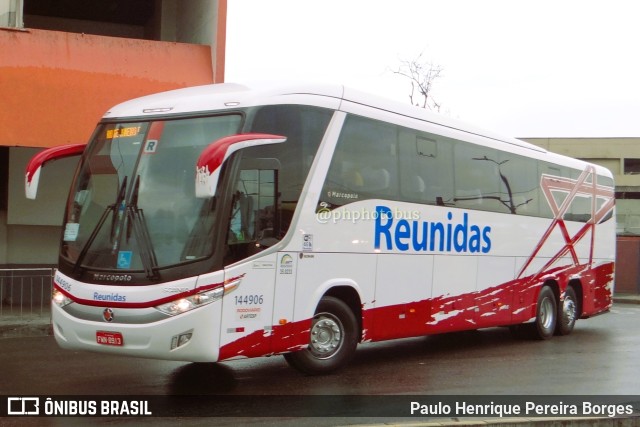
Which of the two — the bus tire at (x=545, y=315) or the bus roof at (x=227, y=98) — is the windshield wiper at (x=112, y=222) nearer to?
the bus roof at (x=227, y=98)

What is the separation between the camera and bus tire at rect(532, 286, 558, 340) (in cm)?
1471

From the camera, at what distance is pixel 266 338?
9.03 m

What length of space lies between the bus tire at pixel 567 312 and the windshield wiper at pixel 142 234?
30.4 feet

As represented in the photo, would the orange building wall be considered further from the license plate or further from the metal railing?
the license plate

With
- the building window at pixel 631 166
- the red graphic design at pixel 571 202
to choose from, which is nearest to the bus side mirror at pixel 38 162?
the red graphic design at pixel 571 202

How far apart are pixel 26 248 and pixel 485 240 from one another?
11.1 meters

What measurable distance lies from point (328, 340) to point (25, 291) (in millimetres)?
7428

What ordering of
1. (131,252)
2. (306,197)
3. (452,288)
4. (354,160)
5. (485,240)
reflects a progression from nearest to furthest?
(131,252) < (306,197) < (354,160) < (452,288) < (485,240)

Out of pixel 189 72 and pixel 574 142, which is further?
pixel 574 142

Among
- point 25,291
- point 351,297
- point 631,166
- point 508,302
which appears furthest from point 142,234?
point 631,166

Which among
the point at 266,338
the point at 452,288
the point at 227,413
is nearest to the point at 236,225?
the point at 266,338

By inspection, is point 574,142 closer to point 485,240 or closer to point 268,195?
point 485,240

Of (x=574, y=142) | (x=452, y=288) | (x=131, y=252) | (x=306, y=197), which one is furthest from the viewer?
(x=574, y=142)

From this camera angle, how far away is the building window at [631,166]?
6984 cm
